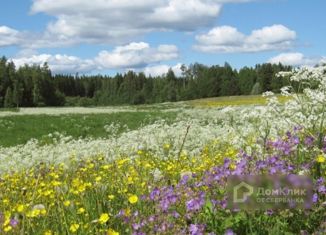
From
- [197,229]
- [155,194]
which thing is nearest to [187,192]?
[155,194]

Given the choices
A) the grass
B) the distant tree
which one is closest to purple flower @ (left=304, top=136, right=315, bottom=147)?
the grass

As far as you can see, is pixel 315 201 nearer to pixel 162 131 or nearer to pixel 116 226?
pixel 116 226

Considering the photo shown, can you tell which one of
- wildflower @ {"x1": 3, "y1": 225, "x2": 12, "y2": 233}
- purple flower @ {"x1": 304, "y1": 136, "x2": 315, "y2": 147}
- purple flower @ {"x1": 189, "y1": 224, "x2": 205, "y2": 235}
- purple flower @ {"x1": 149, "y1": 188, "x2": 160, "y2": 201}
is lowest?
wildflower @ {"x1": 3, "y1": 225, "x2": 12, "y2": 233}

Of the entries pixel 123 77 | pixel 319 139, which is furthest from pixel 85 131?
pixel 123 77

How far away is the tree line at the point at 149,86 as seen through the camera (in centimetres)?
11500

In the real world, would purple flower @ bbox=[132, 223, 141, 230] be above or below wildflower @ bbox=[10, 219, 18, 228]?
above

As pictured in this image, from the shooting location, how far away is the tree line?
115000 mm

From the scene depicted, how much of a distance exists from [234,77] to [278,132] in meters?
126

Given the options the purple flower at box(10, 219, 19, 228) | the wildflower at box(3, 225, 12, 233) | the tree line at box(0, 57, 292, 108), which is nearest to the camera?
the wildflower at box(3, 225, 12, 233)

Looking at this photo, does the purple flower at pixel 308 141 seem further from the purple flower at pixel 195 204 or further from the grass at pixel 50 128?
the grass at pixel 50 128

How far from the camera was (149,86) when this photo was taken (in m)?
170

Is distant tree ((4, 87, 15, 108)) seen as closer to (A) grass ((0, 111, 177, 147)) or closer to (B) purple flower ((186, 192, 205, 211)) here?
(A) grass ((0, 111, 177, 147))

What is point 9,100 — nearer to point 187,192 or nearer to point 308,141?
point 308,141

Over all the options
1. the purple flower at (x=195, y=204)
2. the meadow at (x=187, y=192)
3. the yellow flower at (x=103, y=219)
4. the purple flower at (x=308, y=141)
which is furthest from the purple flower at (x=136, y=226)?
the purple flower at (x=308, y=141)
